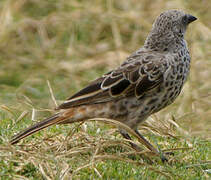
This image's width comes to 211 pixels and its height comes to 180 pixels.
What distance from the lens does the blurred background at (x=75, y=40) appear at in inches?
484

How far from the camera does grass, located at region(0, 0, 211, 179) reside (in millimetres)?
5621

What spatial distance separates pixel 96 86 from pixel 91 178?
1.40 m

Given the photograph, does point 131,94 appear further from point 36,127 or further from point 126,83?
point 36,127

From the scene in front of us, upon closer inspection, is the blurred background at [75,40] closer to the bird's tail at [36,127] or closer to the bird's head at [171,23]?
the bird's head at [171,23]

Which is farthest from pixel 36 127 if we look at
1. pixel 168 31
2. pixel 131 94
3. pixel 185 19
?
pixel 185 19

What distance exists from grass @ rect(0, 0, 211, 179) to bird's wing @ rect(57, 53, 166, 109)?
42 centimetres

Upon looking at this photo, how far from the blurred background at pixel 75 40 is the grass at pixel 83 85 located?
0.02 metres

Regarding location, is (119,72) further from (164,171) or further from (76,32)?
(76,32)

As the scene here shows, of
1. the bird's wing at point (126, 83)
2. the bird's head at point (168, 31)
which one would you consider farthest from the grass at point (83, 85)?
the bird's head at point (168, 31)

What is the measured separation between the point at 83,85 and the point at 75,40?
1.97m

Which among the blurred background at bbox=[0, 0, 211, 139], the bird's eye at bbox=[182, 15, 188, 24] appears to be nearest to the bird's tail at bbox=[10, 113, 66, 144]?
the bird's eye at bbox=[182, 15, 188, 24]

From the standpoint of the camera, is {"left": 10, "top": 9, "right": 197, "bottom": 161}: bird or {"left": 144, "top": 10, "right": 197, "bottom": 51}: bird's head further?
{"left": 144, "top": 10, "right": 197, "bottom": 51}: bird's head

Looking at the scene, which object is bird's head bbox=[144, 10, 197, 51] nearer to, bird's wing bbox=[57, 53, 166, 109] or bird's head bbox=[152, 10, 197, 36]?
bird's head bbox=[152, 10, 197, 36]

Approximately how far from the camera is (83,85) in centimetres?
1225
